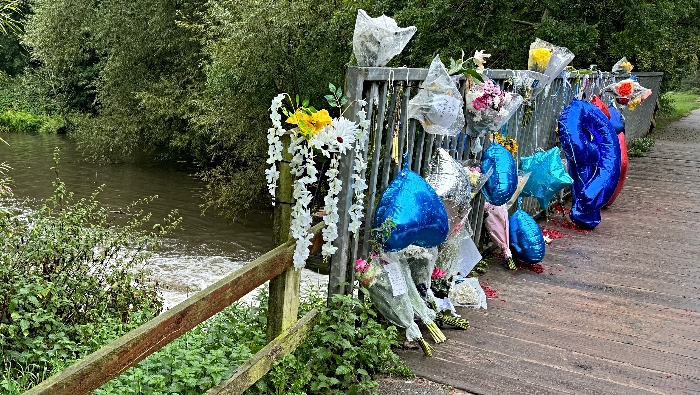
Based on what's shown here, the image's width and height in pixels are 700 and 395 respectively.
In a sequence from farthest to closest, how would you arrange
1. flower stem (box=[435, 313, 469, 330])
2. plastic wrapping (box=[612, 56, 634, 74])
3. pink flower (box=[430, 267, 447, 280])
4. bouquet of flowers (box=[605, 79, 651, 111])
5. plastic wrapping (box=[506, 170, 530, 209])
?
plastic wrapping (box=[612, 56, 634, 74]) < bouquet of flowers (box=[605, 79, 651, 111]) < plastic wrapping (box=[506, 170, 530, 209]) < pink flower (box=[430, 267, 447, 280]) < flower stem (box=[435, 313, 469, 330])

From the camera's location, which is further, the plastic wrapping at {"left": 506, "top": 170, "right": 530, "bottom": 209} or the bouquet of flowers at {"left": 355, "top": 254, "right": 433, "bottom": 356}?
the plastic wrapping at {"left": 506, "top": 170, "right": 530, "bottom": 209}

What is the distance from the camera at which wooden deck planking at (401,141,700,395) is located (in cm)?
307

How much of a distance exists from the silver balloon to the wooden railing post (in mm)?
1178

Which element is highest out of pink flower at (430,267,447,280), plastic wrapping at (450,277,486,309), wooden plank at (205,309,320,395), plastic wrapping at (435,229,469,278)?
plastic wrapping at (435,229,469,278)

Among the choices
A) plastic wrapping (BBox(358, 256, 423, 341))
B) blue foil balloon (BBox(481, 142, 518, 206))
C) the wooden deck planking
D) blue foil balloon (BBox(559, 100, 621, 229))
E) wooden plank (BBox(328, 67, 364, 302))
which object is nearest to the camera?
wooden plank (BBox(328, 67, 364, 302))

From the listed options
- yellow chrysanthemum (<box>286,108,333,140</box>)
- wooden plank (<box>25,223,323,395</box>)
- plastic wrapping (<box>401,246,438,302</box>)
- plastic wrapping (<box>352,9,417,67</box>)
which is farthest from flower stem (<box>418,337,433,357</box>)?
plastic wrapping (<box>352,9,417,67</box>)

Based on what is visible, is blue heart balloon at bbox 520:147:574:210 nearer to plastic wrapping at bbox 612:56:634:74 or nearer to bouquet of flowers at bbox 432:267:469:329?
bouquet of flowers at bbox 432:267:469:329

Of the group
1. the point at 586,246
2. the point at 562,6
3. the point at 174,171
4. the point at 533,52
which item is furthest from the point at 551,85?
the point at 174,171

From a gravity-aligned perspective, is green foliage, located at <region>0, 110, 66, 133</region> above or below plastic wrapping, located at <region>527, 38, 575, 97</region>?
below

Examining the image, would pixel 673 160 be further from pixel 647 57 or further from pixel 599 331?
pixel 599 331

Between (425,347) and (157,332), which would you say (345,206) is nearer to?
(425,347)

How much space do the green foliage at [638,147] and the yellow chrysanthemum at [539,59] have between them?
553 cm

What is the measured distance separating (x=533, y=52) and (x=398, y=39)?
2.53 m

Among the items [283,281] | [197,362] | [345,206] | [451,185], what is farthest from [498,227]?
[197,362]
